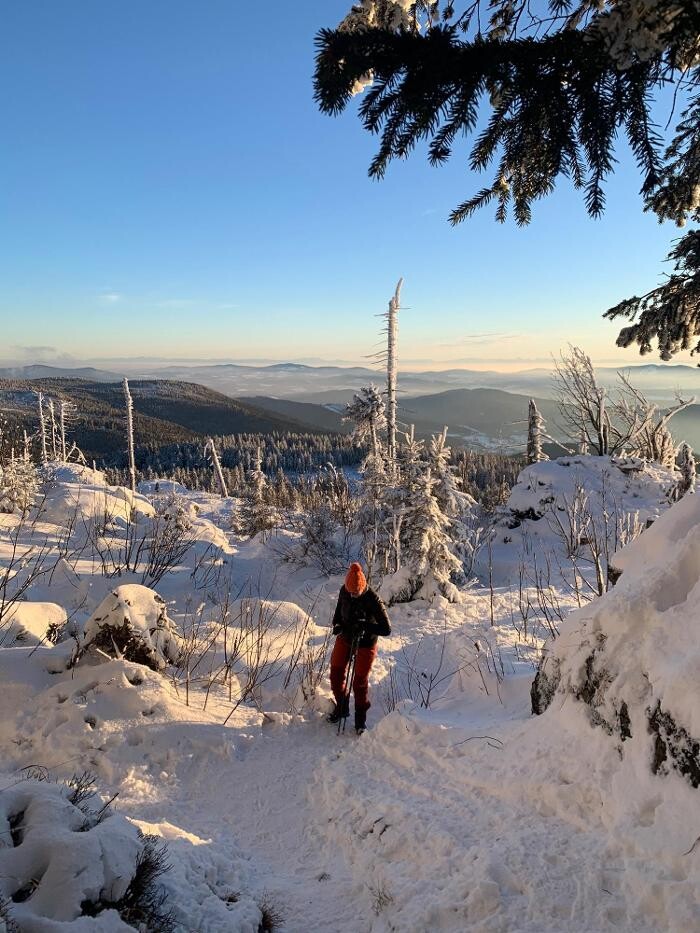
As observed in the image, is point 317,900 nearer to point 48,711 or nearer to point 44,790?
point 44,790

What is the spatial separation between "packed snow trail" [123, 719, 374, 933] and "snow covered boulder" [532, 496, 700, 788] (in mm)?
1928

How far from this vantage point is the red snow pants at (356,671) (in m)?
5.18

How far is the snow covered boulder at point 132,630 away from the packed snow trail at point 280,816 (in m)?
1.45

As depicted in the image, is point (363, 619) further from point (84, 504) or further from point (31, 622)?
point (84, 504)

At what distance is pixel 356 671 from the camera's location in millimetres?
5238

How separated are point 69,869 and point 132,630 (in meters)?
3.68

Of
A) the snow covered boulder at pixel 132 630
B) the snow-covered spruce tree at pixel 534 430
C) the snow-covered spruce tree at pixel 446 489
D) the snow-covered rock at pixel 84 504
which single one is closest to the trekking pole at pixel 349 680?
the snow covered boulder at pixel 132 630

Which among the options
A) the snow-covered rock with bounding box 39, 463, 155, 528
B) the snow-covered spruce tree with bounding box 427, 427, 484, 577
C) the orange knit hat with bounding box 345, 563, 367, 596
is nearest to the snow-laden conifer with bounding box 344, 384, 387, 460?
the snow-covered spruce tree with bounding box 427, 427, 484, 577

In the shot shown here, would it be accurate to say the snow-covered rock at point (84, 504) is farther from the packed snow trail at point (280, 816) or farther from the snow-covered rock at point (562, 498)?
the snow-covered rock at point (562, 498)

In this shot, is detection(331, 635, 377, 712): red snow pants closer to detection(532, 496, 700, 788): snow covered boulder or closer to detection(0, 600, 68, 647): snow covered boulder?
detection(532, 496, 700, 788): snow covered boulder

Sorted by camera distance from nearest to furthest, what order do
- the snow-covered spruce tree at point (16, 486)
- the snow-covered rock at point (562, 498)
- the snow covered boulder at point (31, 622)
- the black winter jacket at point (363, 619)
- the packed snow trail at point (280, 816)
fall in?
the packed snow trail at point (280, 816), the snow covered boulder at point (31, 622), the black winter jacket at point (363, 619), the snow-covered rock at point (562, 498), the snow-covered spruce tree at point (16, 486)

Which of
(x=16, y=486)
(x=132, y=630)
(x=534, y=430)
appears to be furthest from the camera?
(x=534, y=430)

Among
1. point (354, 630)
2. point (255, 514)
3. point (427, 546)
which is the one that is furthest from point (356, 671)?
point (255, 514)

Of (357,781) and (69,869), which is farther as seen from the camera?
(357,781)
